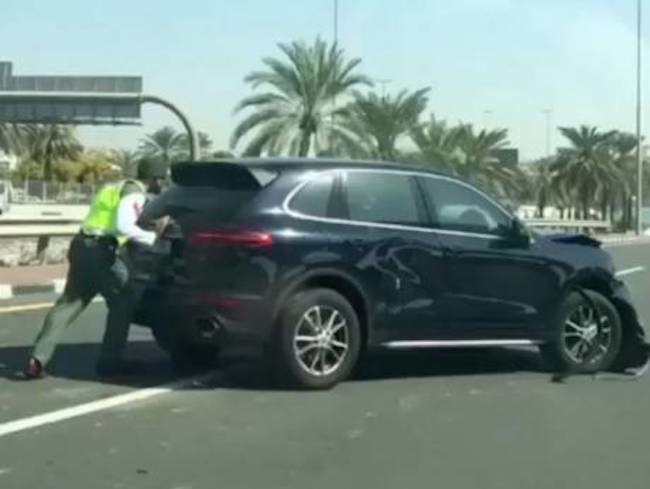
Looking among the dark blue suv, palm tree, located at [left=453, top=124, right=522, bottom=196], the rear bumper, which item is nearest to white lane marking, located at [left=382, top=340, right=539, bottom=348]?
the dark blue suv

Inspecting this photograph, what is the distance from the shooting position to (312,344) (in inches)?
357

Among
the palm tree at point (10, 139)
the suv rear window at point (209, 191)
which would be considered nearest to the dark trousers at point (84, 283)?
the suv rear window at point (209, 191)

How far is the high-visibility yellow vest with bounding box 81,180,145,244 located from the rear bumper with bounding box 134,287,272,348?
56 cm

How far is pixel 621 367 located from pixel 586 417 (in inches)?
97.1

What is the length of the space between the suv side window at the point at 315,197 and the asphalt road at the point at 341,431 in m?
1.28

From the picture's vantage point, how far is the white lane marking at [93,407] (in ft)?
25.5

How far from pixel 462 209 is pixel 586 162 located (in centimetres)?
6446

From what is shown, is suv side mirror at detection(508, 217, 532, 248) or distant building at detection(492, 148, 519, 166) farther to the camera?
distant building at detection(492, 148, 519, 166)

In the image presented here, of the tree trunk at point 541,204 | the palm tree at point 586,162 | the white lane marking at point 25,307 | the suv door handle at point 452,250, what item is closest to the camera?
the suv door handle at point 452,250

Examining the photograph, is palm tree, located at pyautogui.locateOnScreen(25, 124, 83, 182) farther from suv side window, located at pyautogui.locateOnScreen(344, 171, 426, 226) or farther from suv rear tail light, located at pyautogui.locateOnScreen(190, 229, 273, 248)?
suv rear tail light, located at pyautogui.locateOnScreen(190, 229, 273, 248)

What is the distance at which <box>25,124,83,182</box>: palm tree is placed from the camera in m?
86.4

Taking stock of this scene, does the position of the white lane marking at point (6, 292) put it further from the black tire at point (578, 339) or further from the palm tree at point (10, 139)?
the palm tree at point (10, 139)

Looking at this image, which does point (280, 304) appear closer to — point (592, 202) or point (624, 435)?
point (624, 435)

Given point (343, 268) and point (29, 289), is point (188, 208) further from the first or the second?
point (29, 289)
